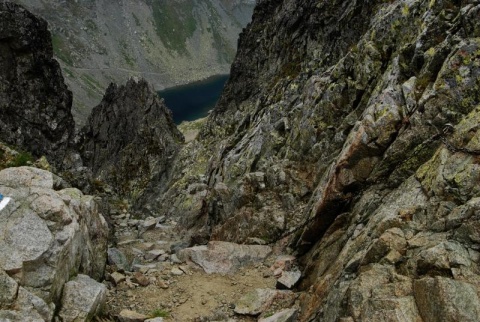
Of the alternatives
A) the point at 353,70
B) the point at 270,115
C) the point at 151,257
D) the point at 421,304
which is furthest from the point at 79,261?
the point at 270,115

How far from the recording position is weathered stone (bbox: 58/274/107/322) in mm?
12656

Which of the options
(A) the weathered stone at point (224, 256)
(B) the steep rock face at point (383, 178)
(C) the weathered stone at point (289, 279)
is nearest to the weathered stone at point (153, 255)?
(A) the weathered stone at point (224, 256)

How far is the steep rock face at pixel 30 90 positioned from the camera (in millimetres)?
41531

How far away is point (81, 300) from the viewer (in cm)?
1316

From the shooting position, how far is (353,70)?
81.3 feet

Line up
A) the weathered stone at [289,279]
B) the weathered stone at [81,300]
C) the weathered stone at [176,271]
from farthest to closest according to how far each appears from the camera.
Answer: the weathered stone at [176,271] < the weathered stone at [289,279] < the weathered stone at [81,300]

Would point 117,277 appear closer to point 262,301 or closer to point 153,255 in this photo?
point 153,255

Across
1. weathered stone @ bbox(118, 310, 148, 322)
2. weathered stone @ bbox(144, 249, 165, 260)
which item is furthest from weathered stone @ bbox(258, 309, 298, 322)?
weathered stone @ bbox(144, 249, 165, 260)

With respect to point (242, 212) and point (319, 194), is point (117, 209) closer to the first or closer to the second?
point (242, 212)

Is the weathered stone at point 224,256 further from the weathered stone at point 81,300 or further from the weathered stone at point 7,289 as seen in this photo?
the weathered stone at point 7,289

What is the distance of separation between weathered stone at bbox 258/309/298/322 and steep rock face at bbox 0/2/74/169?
115 ft

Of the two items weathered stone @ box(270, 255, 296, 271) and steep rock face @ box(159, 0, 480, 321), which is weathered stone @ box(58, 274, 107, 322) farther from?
weathered stone @ box(270, 255, 296, 271)

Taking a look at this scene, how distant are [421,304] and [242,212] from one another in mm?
18092

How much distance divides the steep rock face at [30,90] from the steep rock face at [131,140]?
18.5 metres
